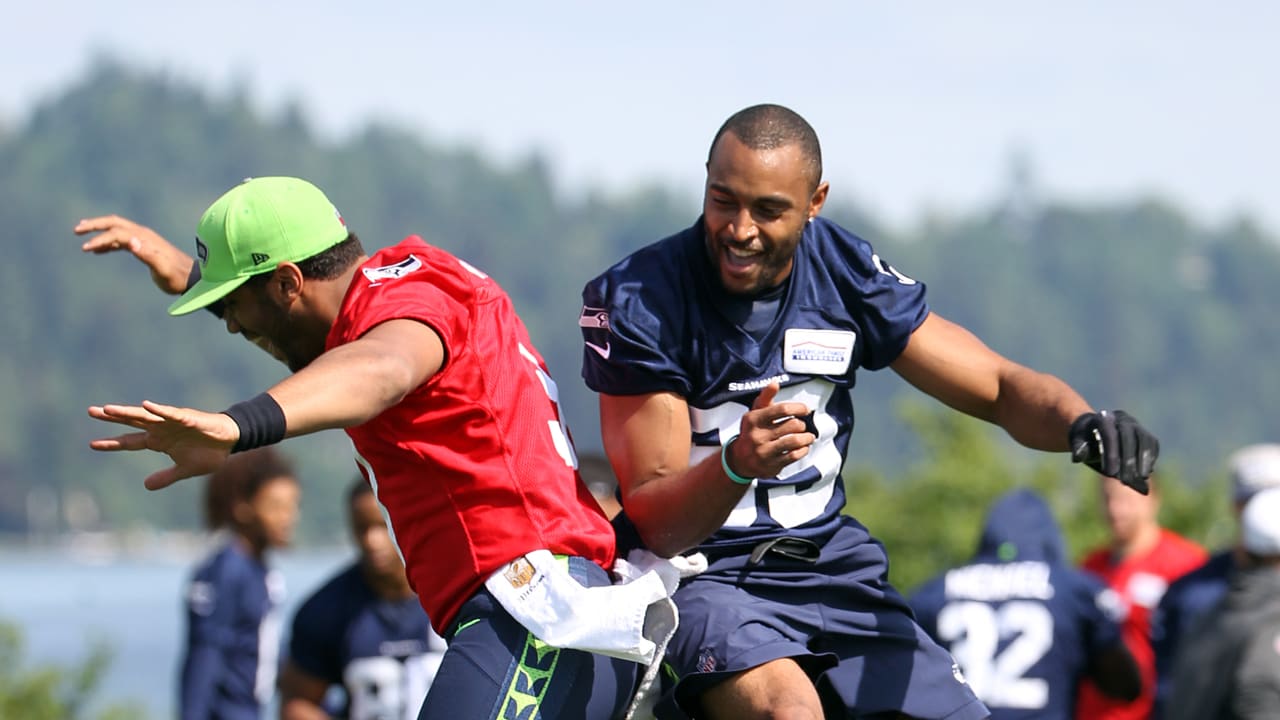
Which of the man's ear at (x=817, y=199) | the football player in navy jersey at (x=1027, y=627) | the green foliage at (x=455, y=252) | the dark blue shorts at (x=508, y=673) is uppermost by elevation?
the man's ear at (x=817, y=199)

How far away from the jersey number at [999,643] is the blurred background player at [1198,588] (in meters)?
0.60

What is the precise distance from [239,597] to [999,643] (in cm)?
414

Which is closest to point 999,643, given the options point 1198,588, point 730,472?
point 1198,588

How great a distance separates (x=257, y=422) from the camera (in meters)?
4.11

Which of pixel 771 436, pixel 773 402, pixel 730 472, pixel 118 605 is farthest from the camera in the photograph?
pixel 118 605

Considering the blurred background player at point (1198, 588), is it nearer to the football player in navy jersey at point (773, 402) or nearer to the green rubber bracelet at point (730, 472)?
the football player in navy jersey at point (773, 402)

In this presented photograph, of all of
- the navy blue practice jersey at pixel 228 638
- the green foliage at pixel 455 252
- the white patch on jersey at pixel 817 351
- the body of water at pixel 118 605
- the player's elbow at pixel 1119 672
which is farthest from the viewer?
the green foliage at pixel 455 252

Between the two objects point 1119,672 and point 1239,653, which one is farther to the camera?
point 1119,672

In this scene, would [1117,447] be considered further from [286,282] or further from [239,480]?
[239,480]

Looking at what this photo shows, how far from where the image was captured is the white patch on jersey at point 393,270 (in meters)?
4.77

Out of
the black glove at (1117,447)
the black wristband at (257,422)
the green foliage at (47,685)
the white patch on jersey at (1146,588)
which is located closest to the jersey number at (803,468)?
the black glove at (1117,447)

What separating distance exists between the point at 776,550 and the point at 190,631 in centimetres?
603

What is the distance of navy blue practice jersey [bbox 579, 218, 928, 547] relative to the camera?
5.13 m

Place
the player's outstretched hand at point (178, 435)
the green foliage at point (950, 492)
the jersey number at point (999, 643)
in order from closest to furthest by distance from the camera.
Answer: the player's outstretched hand at point (178, 435) → the jersey number at point (999, 643) → the green foliage at point (950, 492)
